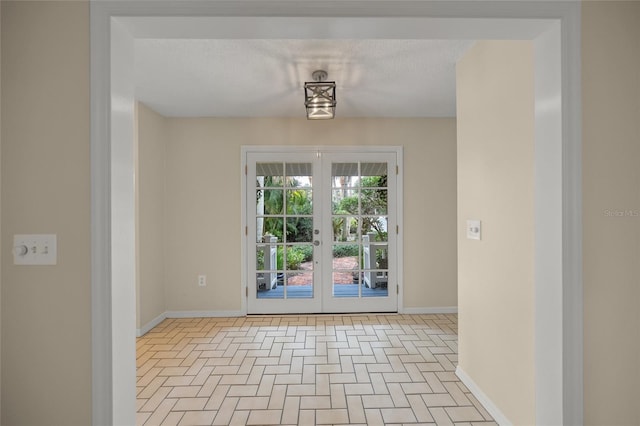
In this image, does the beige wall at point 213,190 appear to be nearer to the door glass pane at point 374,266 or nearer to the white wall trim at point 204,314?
the white wall trim at point 204,314

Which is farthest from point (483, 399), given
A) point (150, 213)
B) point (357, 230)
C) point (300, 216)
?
point (150, 213)

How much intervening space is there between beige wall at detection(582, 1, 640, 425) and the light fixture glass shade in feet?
6.41

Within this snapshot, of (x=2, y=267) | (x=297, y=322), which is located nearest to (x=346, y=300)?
(x=297, y=322)

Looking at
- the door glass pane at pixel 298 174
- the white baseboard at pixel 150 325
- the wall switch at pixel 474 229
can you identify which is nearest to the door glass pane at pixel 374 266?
the door glass pane at pixel 298 174

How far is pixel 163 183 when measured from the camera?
4531 millimetres

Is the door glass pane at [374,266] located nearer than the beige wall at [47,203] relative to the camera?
No

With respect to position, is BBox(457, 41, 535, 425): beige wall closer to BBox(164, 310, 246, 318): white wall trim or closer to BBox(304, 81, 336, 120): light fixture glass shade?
BBox(304, 81, 336, 120): light fixture glass shade

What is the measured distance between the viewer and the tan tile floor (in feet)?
7.81

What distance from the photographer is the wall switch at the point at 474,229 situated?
8.19 ft

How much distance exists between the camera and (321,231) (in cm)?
458

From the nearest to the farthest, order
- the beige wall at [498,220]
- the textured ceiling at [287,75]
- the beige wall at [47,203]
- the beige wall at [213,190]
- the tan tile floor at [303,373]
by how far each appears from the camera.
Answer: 1. the beige wall at [47,203]
2. the beige wall at [498,220]
3. the tan tile floor at [303,373]
4. the textured ceiling at [287,75]
5. the beige wall at [213,190]

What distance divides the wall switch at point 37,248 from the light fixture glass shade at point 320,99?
221 cm

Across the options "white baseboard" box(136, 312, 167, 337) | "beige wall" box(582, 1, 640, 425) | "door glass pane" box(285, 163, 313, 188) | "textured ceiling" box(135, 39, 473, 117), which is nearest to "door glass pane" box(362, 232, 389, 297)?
"door glass pane" box(285, 163, 313, 188)

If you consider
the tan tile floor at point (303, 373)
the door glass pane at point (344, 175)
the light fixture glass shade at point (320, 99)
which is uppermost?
the light fixture glass shade at point (320, 99)
